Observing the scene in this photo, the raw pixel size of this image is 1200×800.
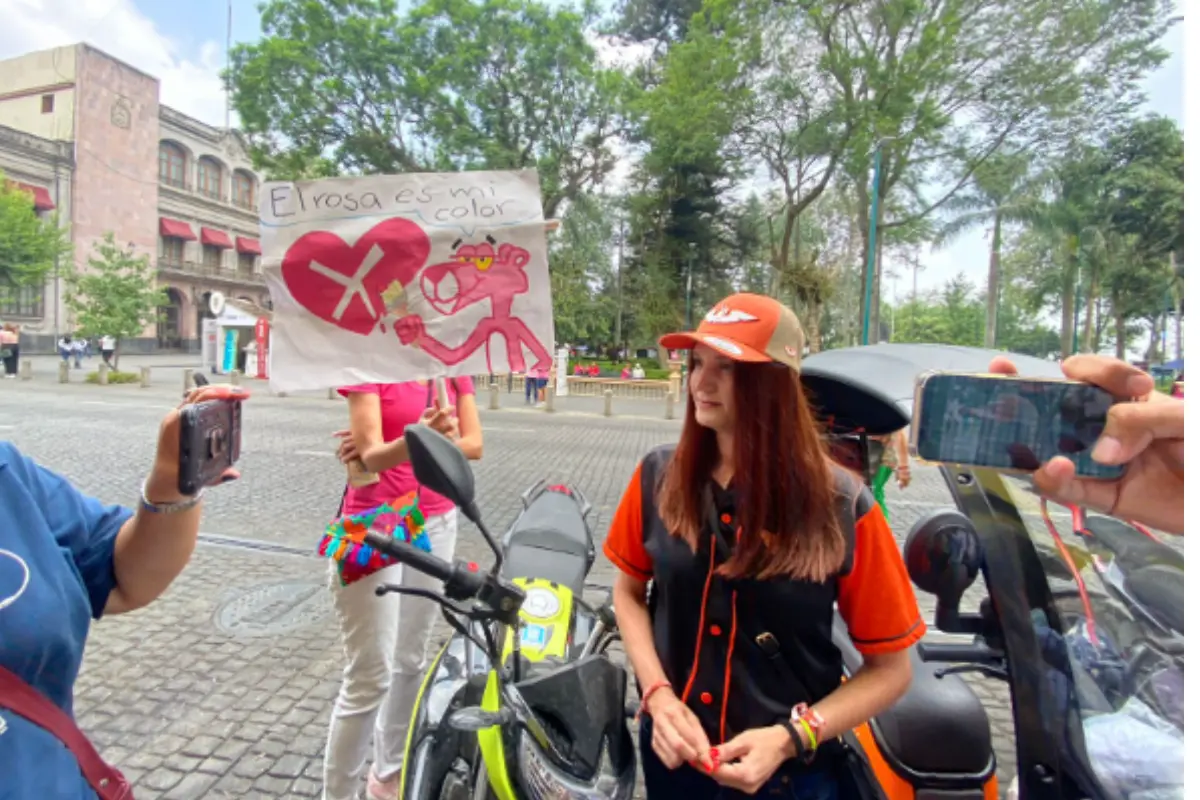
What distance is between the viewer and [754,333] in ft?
5.10

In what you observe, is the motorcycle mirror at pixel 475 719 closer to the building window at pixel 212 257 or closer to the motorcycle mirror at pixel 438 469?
the motorcycle mirror at pixel 438 469

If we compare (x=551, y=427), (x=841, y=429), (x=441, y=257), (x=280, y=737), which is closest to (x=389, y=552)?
(x=441, y=257)

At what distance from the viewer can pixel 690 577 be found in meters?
1.60

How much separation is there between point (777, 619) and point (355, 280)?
5.58 ft

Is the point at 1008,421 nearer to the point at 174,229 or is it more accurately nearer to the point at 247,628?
the point at 247,628

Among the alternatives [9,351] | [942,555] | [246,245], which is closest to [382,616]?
[942,555]

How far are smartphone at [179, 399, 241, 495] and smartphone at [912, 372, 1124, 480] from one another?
1291 mm

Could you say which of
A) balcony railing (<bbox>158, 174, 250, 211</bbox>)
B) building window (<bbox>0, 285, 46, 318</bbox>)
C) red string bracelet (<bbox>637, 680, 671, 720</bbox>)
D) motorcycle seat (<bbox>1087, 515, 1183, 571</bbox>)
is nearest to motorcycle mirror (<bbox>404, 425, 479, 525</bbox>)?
red string bracelet (<bbox>637, 680, 671, 720</bbox>)

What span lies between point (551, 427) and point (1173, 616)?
41.6ft

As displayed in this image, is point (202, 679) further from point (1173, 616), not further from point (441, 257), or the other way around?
point (1173, 616)

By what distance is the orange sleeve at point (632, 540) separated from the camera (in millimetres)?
1750

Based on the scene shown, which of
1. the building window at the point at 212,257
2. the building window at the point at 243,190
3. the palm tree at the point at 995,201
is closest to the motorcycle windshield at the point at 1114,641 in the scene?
the palm tree at the point at 995,201

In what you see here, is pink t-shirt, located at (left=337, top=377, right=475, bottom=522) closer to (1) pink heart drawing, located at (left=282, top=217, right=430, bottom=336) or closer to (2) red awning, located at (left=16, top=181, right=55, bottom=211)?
(1) pink heart drawing, located at (left=282, top=217, right=430, bottom=336)

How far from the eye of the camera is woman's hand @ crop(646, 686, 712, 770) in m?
1.48
